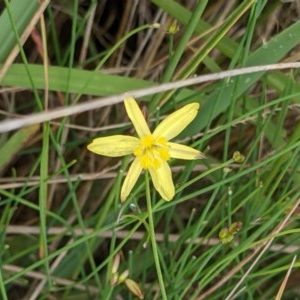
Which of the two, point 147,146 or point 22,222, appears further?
point 22,222

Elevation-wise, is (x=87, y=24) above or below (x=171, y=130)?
above

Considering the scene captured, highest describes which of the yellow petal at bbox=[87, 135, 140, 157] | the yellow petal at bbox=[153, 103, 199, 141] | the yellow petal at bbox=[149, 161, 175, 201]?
the yellow petal at bbox=[153, 103, 199, 141]

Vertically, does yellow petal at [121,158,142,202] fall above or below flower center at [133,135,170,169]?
below

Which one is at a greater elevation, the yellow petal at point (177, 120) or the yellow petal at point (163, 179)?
the yellow petal at point (177, 120)

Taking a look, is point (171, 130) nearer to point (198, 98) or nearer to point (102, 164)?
point (198, 98)

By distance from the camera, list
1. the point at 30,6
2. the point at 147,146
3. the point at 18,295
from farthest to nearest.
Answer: the point at 18,295
the point at 30,6
the point at 147,146

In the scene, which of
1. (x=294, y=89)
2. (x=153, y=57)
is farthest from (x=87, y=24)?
(x=294, y=89)
